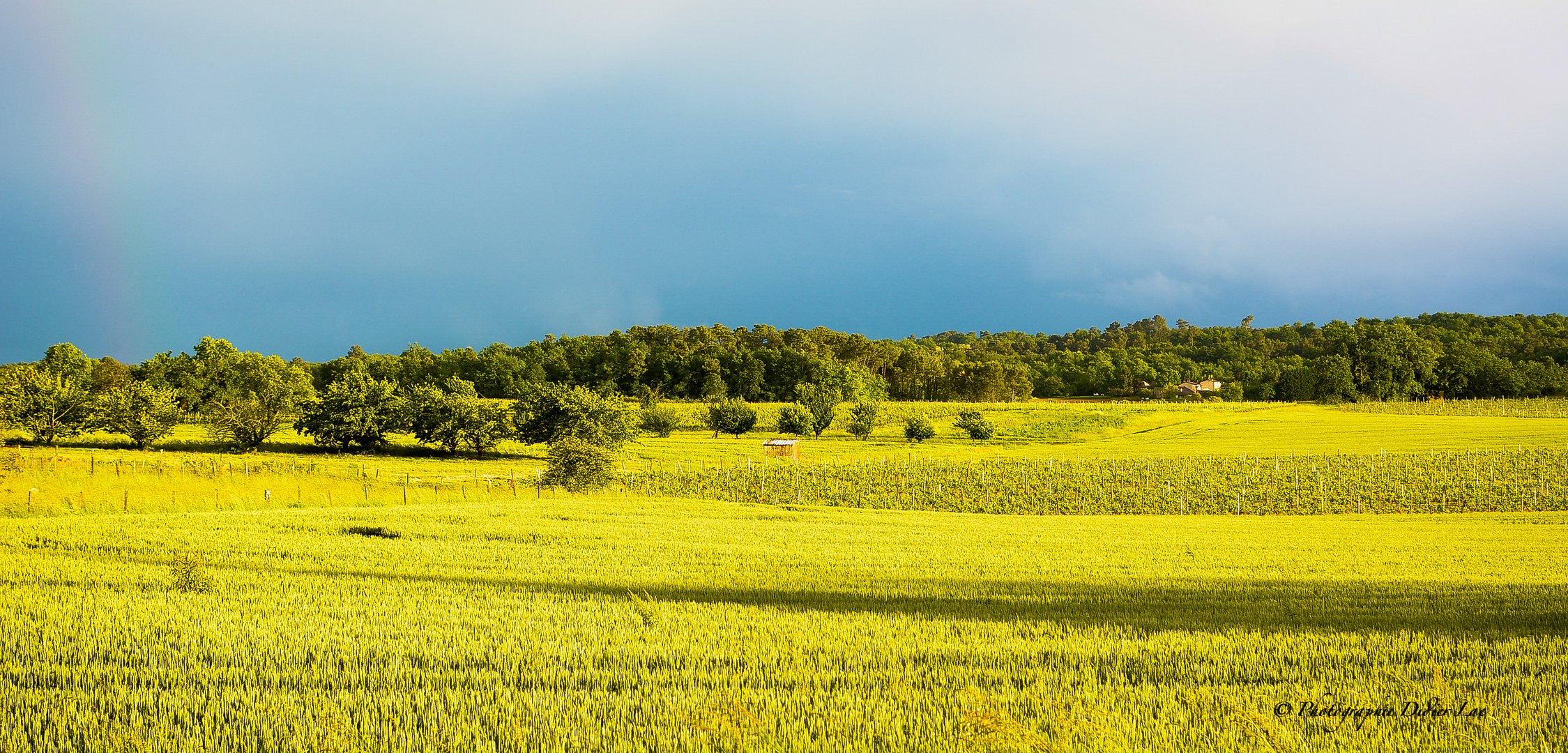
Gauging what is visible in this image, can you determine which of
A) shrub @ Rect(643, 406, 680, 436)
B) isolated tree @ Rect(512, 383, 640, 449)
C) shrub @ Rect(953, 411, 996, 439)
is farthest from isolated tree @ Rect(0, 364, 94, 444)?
shrub @ Rect(953, 411, 996, 439)

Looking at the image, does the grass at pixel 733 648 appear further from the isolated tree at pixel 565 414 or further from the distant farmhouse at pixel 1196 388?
the distant farmhouse at pixel 1196 388

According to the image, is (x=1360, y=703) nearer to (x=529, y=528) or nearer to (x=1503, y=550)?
(x=529, y=528)

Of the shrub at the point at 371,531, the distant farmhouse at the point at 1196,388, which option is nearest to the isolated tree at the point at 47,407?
the shrub at the point at 371,531

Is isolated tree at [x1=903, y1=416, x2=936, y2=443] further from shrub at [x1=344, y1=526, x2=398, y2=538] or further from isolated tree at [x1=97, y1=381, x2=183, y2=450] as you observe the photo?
shrub at [x1=344, y1=526, x2=398, y2=538]

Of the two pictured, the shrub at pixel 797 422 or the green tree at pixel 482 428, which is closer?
the green tree at pixel 482 428

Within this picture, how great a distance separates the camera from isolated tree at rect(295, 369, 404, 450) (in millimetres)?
55594

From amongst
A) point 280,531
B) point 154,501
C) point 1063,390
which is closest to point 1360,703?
point 280,531

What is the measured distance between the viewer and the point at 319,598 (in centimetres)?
948

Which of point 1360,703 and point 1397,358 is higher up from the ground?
point 1397,358

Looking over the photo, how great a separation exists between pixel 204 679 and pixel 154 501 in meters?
17.9

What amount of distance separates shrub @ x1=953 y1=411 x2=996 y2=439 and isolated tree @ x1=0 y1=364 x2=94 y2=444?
64995mm

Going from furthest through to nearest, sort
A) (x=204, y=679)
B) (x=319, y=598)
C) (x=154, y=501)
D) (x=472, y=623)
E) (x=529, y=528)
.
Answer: (x=154, y=501) → (x=529, y=528) → (x=319, y=598) → (x=472, y=623) → (x=204, y=679)

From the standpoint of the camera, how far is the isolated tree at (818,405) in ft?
269

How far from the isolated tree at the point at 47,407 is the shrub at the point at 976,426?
65.0 metres
